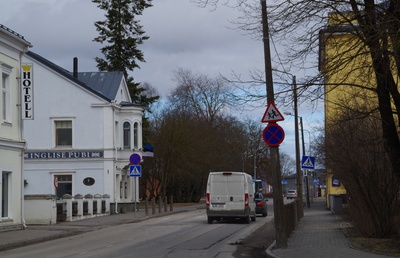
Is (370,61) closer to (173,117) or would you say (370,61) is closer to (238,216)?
(238,216)

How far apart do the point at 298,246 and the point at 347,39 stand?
21.4 ft

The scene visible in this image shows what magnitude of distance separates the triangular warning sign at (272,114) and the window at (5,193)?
14141 millimetres

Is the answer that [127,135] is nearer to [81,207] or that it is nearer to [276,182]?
[81,207]

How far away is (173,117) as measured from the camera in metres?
59.0

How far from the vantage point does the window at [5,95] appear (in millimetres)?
26169

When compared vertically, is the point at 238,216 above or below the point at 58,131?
below

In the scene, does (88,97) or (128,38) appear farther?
(128,38)

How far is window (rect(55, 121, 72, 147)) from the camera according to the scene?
147ft

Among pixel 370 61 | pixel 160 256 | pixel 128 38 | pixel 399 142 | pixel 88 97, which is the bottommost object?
pixel 160 256

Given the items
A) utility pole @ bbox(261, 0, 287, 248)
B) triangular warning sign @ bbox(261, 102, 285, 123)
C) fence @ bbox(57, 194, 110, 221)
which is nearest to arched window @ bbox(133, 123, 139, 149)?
fence @ bbox(57, 194, 110, 221)

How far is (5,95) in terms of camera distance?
86.5 ft

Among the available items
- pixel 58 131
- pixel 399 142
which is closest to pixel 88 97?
pixel 58 131

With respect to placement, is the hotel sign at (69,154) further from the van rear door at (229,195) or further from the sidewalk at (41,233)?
the van rear door at (229,195)

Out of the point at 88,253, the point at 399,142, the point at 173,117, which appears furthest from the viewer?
the point at 173,117
